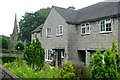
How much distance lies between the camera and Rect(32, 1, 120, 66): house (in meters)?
14.2

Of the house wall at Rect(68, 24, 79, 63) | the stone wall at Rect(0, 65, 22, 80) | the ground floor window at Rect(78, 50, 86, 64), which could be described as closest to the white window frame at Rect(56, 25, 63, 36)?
the house wall at Rect(68, 24, 79, 63)

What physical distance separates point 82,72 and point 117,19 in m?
8.55

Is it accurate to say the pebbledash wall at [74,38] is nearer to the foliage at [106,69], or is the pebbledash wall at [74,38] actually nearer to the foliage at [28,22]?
the foliage at [106,69]

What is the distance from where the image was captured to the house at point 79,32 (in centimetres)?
1425

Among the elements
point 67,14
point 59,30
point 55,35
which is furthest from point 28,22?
point 59,30

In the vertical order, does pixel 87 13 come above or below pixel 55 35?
above

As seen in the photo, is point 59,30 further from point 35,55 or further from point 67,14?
point 35,55

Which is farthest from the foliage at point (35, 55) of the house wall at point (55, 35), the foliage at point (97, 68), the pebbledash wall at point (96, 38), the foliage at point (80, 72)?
the house wall at point (55, 35)

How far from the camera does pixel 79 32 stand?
692 inches

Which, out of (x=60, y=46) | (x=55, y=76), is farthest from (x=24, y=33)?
(x=55, y=76)

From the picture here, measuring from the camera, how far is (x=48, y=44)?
21.3 meters

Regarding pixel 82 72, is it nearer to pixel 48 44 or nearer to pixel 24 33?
pixel 48 44

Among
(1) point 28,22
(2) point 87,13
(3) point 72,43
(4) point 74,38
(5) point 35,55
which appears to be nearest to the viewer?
(5) point 35,55

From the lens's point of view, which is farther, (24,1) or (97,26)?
(97,26)
